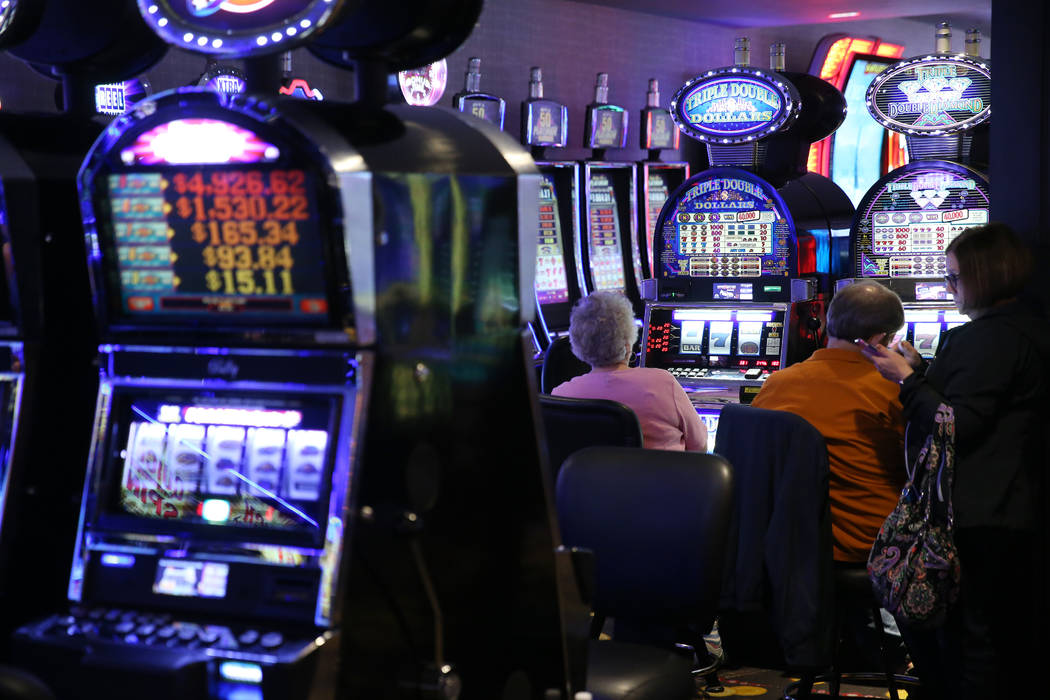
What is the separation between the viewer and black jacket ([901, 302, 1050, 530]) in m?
3.18

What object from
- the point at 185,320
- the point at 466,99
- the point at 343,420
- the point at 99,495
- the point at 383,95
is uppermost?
the point at 466,99


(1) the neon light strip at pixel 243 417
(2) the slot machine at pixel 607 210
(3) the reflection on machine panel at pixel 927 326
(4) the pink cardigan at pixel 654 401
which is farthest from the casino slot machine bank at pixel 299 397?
(2) the slot machine at pixel 607 210

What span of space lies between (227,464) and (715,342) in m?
3.77

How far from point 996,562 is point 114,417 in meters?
2.13

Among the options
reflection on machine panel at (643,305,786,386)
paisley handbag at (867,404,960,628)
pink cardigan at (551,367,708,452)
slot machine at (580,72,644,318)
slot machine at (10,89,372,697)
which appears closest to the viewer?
slot machine at (10,89,372,697)

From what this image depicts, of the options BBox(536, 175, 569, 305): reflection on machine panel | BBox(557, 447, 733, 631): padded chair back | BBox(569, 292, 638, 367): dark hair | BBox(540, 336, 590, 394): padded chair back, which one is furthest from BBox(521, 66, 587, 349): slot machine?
BBox(557, 447, 733, 631): padded chair back

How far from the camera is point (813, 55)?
10492 mm

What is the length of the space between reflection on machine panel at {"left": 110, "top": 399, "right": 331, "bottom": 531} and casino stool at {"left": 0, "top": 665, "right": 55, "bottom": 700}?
1.40 feet

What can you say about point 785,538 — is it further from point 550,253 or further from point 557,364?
point 550,253

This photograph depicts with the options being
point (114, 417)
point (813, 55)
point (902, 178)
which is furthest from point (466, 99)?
point (114, 417)

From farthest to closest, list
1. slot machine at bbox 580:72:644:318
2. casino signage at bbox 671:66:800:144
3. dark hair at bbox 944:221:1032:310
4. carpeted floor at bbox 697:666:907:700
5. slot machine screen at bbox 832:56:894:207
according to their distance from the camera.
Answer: slot machine screen at bbox 832:56:894:207, slot machine at bbox 580:72:644:318, casino signage at bbox 671:66:800:144, carpeted floor at bbox 697:666:907:700, dark hair at bbox 944:221:1032:310

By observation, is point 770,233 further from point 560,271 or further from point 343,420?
point 343,420

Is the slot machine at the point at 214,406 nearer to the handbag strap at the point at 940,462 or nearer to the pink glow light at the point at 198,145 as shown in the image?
the pink glow light at the point at 198,145

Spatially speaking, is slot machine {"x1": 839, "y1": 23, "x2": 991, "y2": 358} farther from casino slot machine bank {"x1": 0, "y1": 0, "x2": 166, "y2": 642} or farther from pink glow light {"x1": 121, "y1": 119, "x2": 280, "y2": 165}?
pink glow light {"x1": 121, "y1": 119, "x2": 280, "y2": 165}
